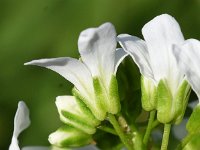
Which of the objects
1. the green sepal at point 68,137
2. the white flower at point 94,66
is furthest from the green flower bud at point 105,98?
the green sepal at point 68,137

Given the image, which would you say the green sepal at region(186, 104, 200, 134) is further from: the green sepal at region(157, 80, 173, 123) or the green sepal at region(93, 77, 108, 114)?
the green sepal at region(93, 77, 108, 114)

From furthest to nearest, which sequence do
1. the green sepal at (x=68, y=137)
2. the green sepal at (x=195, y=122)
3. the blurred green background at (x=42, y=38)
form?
the blurred green background at (x=42, y=38)
the green sepal at (x=68, y=137)
the green sepal at (x=195, y=122)

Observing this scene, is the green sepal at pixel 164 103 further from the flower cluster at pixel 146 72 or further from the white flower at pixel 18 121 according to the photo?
the white flower at pixel 18 121

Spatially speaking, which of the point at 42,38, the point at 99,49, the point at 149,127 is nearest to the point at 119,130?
the point at 149,127

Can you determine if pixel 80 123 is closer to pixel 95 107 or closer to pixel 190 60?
pixel 95 107

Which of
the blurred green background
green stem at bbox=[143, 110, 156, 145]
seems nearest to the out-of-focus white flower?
green stem at bbox=[143, 110, 156, 145]

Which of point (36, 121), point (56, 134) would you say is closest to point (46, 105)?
point (36, 121)
